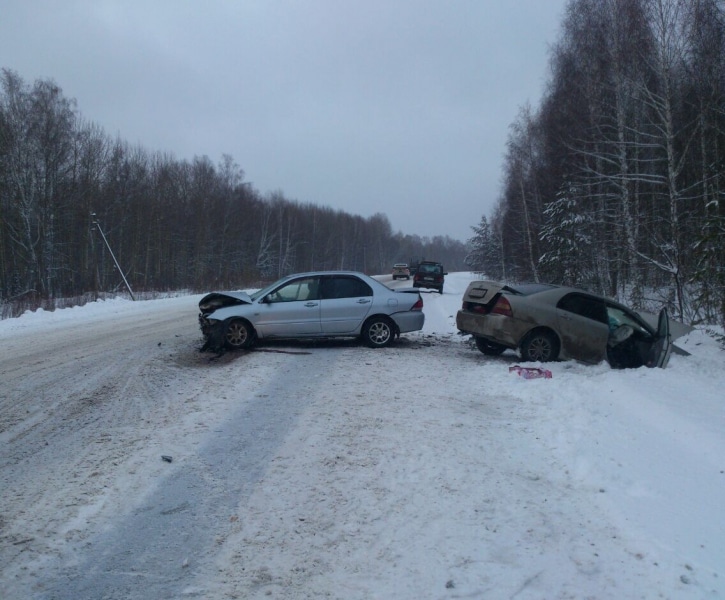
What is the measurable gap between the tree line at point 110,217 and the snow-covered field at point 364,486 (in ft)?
66.1

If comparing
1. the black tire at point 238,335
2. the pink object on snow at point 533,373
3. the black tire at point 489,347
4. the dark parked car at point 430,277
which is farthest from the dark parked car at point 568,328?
the dark parked car at point 430,277

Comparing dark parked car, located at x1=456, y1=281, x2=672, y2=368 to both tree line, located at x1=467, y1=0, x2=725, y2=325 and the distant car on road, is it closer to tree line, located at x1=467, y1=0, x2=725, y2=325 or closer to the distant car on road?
tree line, located at x1=467, y1=0, x2=725, y2=325

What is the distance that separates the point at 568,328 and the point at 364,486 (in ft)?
21.4

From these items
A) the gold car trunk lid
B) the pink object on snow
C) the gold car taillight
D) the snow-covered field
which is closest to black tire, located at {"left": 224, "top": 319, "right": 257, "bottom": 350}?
the snow-covered field

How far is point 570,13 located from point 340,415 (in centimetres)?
2502

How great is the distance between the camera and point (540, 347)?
32.9 ft

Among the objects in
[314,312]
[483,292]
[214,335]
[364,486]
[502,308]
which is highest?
[483,292]

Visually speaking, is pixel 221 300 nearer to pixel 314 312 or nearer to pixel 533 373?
pixel 314 312

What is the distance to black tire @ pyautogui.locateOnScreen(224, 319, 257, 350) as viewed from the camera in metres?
11.1

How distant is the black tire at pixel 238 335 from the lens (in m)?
11.1

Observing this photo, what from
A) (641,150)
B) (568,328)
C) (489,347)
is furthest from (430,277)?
(568,328)

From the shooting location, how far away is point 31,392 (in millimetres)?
7723

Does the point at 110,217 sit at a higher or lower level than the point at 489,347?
higher

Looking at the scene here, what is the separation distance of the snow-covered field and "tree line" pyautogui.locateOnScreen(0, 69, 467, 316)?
20150 mm
